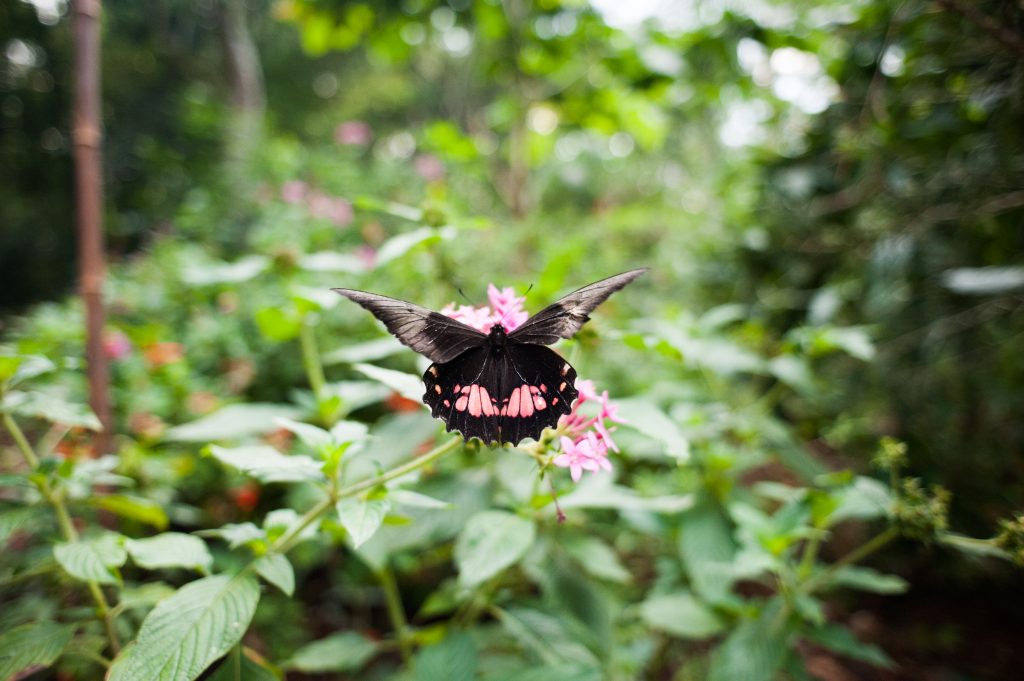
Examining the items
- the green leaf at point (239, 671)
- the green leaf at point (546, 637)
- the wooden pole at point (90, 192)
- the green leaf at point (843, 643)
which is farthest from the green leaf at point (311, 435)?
the green leaf at point (843, 643)

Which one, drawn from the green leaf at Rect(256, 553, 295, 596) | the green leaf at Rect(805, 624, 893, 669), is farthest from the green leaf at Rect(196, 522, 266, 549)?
the green leaf at Rect(805, 624, 893, 669)

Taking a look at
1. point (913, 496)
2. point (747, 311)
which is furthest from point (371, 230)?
point (913, 496)

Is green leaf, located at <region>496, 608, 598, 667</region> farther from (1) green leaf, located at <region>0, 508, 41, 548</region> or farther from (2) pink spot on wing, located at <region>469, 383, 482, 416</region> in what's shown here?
(1) green leaf, located at <region>0, 508, 41, 548</region>

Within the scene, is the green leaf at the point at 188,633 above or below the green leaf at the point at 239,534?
below

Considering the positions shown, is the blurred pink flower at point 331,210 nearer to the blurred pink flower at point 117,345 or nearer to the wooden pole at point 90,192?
the blurred pink flower at point 117,345

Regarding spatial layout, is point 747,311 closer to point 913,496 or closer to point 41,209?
point 913,496

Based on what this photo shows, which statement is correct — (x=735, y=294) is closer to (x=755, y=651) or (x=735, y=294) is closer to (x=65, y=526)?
(x=755, y=651)
